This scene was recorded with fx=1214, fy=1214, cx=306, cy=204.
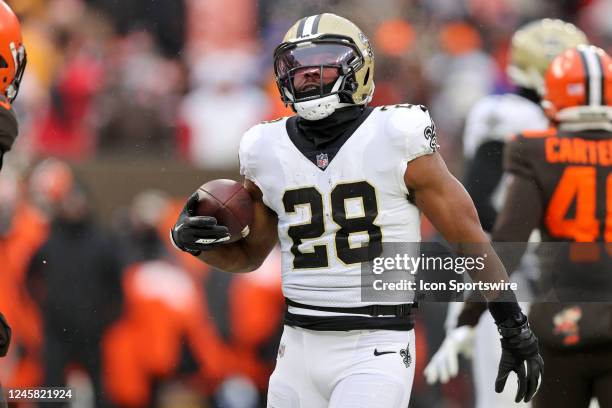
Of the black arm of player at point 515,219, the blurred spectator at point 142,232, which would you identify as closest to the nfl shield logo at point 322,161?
the black arm of player at point 515,219

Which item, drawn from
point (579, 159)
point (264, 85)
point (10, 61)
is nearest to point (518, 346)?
point (579, 159)

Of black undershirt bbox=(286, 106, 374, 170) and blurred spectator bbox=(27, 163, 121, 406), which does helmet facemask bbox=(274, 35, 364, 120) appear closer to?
black undershirt bbox=(286, 106, 374, 170)

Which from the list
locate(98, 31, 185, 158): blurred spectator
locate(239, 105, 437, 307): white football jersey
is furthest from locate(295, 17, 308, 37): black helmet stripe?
locate(98, 31, 185, 158): blurred spectator

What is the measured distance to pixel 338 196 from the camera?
383 centimetres

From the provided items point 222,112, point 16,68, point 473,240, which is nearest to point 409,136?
point 473,240

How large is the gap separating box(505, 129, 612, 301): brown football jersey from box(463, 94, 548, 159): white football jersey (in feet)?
3.69

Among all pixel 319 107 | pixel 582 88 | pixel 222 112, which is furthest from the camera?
pixel 222 112

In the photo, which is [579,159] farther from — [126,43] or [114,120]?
[126,43]

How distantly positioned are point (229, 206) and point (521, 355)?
106 cm

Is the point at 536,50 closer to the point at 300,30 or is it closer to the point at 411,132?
the point at 300,30

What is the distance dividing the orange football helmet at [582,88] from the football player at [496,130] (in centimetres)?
86

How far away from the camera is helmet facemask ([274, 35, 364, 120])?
3873mm

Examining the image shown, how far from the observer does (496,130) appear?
18.8 feet

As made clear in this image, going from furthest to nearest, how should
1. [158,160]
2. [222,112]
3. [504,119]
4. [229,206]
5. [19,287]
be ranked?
[222,112] → [158,160] → [19,287] → [504,119] → [229,206]
